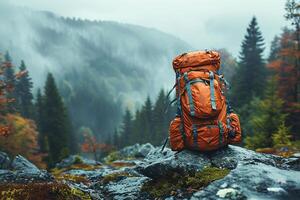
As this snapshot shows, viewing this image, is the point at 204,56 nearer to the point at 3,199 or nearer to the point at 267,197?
the point at 267,197

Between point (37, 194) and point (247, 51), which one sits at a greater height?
point (247, 51)

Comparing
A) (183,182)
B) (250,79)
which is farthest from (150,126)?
(183,182)

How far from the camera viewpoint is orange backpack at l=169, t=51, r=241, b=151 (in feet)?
25.1

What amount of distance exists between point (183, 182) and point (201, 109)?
5.22 ft

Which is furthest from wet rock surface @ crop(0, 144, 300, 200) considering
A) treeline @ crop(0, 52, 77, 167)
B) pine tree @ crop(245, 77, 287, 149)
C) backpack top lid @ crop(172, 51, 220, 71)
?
treeline @ crop(0, 52, 77, 167)

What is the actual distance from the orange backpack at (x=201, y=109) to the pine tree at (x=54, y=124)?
44681mm

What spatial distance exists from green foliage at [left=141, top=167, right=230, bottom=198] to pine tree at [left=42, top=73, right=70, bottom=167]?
44866 mm

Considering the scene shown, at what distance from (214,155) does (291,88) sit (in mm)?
25719

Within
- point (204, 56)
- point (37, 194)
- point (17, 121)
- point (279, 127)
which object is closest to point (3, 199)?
point (37, 194)

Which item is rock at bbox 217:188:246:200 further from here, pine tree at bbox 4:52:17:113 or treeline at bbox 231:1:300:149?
treeline at bbox 231:1:300:149

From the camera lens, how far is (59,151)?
51.5m

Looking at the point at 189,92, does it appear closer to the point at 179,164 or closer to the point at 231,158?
the point at 179,164

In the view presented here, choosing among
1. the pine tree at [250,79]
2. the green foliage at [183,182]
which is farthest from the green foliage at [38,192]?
the pine tree at [250,79]

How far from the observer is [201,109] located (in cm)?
757
